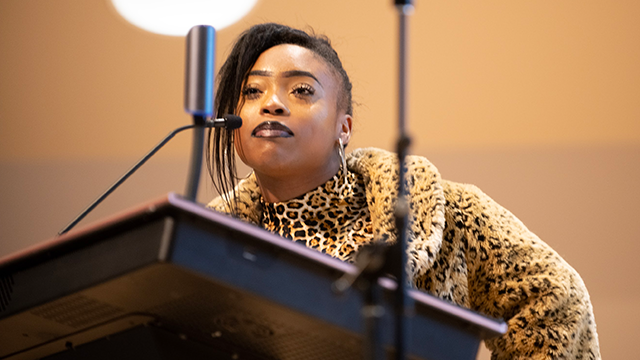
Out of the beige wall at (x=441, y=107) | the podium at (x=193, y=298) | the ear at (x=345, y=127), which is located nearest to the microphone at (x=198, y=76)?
the podium at (x=193, y=298)

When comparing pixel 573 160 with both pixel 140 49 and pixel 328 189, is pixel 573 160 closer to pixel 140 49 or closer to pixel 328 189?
pixel 328 189

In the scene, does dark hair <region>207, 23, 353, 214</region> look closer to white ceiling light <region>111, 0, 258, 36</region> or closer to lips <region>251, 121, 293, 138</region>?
lips <region>251, 121, 293, 138</region>

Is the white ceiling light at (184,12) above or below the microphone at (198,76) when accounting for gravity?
above

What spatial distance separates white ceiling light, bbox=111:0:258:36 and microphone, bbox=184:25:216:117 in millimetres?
1194

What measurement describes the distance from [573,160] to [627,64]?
37 cm

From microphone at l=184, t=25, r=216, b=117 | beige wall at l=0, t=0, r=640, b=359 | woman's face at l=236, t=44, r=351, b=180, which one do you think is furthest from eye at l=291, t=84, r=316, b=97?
beige wall at l=0, t=0, r=640, b=359

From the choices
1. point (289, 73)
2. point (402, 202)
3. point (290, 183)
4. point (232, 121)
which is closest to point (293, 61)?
point (289, 73)

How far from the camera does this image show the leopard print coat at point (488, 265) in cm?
114

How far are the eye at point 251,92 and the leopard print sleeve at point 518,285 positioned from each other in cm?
45

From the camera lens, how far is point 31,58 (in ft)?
7.52

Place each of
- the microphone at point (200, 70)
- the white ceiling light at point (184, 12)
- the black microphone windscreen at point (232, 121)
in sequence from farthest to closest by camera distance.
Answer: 1. the white ceiling light at point (184, 12)
2. the black microphone windscreen at point (232, 121)
3. the microphone at point (200, 70)

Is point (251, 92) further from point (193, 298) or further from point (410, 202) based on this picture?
point (193, 298)

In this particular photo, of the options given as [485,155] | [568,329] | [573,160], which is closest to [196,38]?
[568,329]

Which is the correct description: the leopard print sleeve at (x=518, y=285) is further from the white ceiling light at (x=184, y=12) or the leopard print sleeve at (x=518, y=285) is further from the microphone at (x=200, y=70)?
the white ceiling light at (x=184, y=12)
